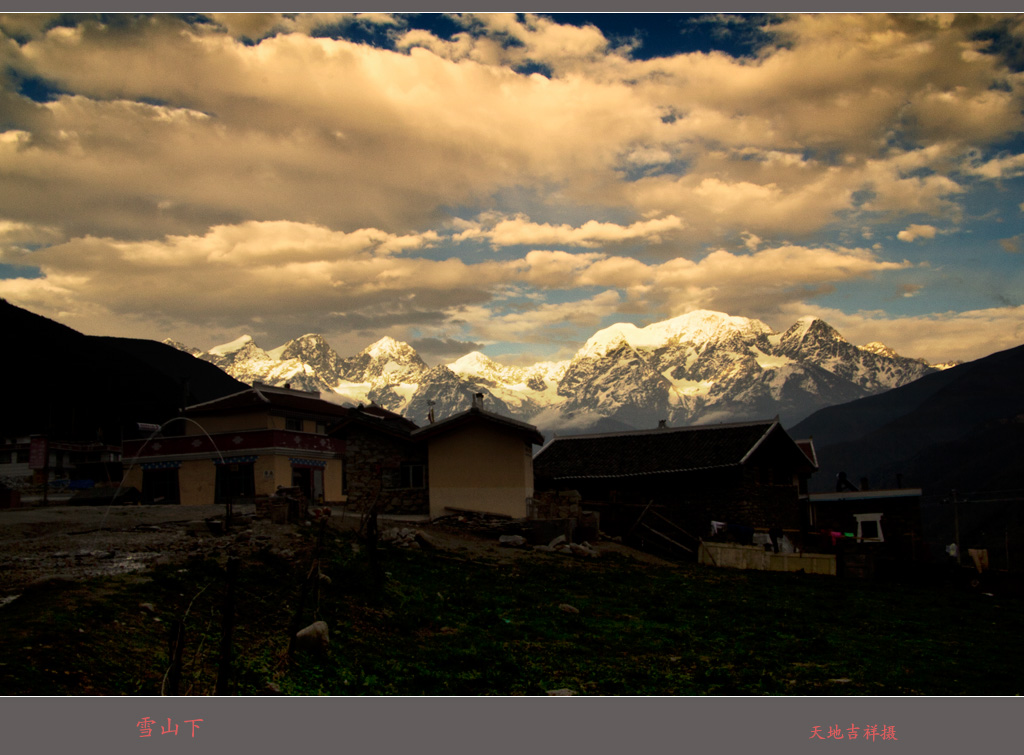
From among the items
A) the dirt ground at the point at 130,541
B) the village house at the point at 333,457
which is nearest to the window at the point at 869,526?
the dirt ground at the point at 130,541

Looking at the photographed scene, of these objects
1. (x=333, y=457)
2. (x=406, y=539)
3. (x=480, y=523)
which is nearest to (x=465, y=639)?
(x=406, y=539)

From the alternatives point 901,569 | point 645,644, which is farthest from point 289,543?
point 901,569

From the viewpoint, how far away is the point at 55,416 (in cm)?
9931

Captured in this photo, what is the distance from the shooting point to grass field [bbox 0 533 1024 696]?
9.05m

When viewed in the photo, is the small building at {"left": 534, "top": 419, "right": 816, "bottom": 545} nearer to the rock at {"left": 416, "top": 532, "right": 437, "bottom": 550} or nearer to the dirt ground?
the dirt ground

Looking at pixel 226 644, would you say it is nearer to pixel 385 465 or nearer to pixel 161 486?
pixel 385 465

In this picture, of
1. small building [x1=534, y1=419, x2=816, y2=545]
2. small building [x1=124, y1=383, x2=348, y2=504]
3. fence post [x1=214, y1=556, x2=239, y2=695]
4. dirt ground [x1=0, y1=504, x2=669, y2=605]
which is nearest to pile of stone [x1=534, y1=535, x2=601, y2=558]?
dirt ground [x1=0, y1=504, x2=669, y2=605]

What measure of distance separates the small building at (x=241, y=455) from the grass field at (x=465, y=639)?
2702 centimetres

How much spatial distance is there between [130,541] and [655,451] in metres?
28.1

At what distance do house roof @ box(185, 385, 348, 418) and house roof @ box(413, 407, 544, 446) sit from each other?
674 inches

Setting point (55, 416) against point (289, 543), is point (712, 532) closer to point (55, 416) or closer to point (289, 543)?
point (289, 543)

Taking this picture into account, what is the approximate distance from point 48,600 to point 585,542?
66.6ft

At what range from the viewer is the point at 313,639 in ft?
32.9

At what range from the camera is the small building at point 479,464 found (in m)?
30.9
